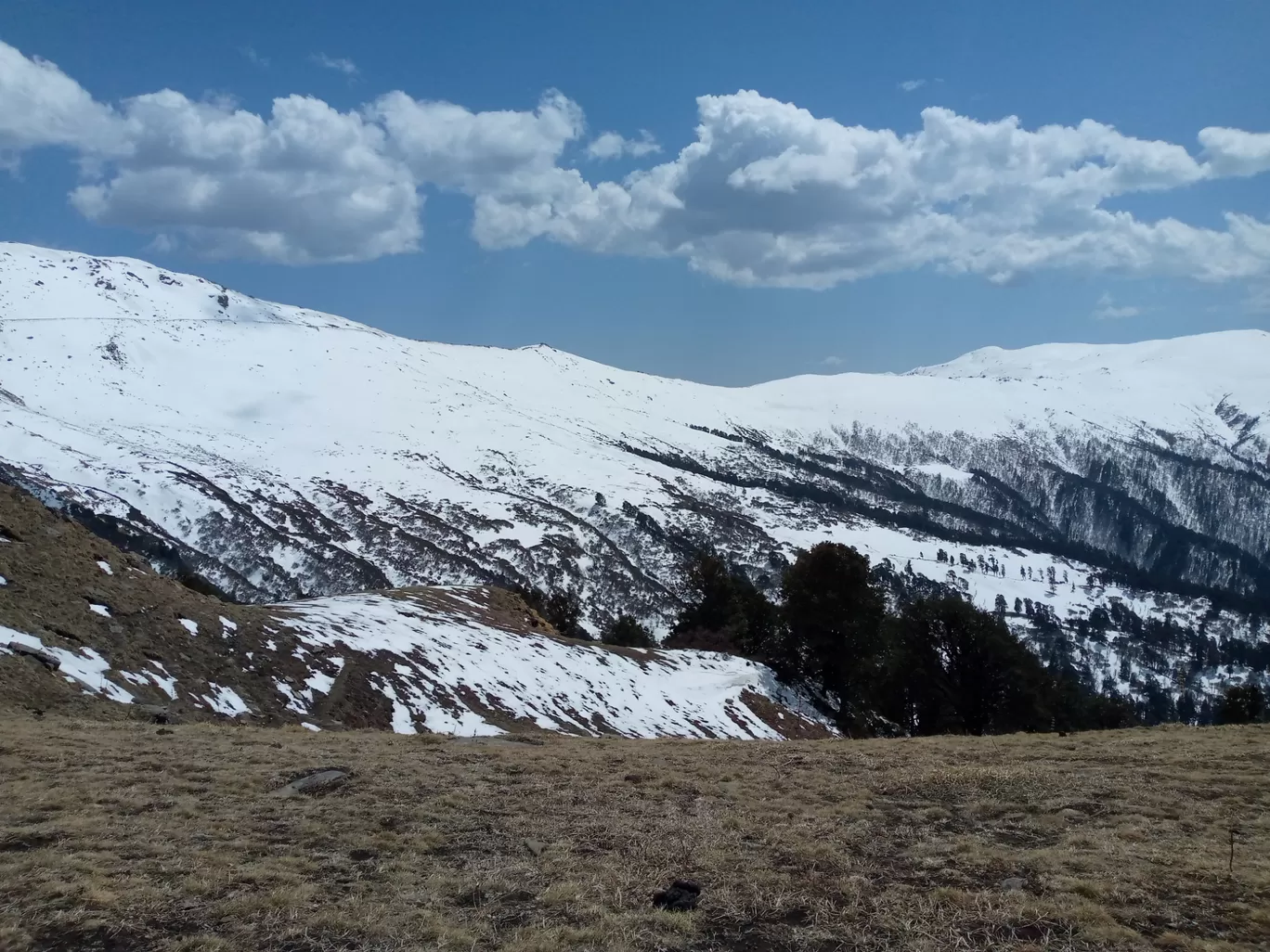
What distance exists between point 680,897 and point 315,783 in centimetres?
759

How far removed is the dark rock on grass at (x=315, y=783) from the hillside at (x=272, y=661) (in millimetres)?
9482

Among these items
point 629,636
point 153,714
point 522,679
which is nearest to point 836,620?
point 629,636

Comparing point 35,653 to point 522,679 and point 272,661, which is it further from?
point 522,679

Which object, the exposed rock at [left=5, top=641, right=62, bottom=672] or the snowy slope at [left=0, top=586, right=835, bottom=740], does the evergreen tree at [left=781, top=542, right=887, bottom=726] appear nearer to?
the snowy slope at [left=0, top=586, right=835, bottom=740]

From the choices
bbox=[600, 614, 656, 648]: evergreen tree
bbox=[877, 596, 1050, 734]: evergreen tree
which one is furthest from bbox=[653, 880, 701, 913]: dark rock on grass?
bbox=[600, 614, 656, 648]: evergreen tree

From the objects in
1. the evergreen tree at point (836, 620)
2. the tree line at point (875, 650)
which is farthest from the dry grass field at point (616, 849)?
the evergreen tree at point (836, 620)

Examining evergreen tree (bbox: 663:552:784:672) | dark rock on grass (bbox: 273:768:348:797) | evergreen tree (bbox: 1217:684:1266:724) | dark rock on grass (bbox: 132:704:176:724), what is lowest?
evergreen tree (bbox: 1217:684:1266:724)

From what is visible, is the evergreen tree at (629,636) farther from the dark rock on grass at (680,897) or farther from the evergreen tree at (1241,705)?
the dark rock on grass at (680,897)

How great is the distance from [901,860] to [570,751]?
9753mm

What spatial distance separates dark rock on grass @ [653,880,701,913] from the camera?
9344 millimetres

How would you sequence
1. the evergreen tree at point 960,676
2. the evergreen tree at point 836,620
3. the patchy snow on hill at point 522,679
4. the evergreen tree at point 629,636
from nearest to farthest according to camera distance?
the patchy snow on hill at point 522,679
the evergreen tree at point 960,676
the evergreen tree at point 836,620
the evergreen tree at point 629,636

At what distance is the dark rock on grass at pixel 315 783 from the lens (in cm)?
1390

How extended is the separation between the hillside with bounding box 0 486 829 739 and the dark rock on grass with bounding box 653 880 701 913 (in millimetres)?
17315

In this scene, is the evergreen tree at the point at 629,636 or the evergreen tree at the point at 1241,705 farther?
the evergreen tree at the point at 629,636
